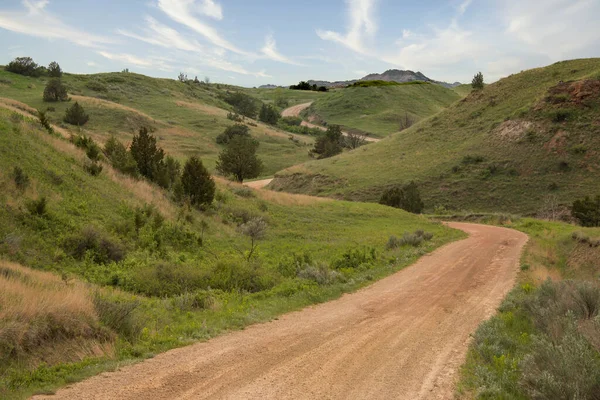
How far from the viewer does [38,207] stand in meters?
14.0

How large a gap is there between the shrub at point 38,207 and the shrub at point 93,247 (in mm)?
1529

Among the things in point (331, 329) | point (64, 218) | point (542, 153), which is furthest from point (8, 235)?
point (542, 153)

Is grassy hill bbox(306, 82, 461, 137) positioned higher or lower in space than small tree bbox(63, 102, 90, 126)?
higher

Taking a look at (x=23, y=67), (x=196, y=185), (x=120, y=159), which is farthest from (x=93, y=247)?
(x=23, y=67)

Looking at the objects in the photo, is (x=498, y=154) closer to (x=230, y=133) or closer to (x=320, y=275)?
(x=230, y=133)

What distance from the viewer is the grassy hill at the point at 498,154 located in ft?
152

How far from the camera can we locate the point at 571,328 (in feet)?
22.6

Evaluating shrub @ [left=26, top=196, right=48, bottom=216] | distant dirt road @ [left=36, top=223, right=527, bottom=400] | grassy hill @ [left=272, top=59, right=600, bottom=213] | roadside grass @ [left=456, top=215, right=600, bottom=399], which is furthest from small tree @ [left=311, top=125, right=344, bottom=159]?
distant dirt road @ [left=36, top=223, right=527, bottom=400]

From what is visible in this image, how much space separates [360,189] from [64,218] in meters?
41.2

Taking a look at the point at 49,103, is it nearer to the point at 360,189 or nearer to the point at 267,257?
the point at 360,189

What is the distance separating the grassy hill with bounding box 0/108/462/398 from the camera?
6879 mm

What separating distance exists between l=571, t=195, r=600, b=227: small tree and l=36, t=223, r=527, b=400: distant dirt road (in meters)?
28.6

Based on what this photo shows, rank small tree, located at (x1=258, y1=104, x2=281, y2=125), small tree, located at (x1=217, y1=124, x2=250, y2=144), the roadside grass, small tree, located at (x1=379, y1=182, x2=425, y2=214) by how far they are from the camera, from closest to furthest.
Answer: the roadside grass < small tree, located at (x1=379, y1=182, x2=425, y2=214) < small tree, located at (x1=217, y1=124, x2=250, y2=144) < small tree, located at (x1=258, y1=104, x2=281, y2=125)

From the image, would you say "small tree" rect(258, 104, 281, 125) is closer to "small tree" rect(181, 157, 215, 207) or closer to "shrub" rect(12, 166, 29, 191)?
"small tree" rect(181, 157, 215, 207)
